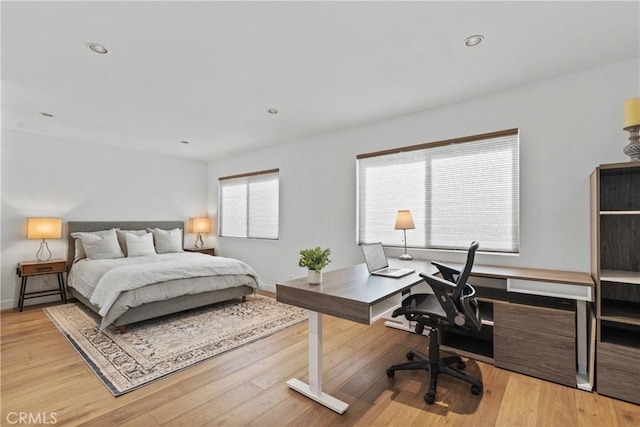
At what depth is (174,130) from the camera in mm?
4227

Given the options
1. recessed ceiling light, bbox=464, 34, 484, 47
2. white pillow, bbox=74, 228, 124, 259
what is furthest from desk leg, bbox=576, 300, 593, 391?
white pillow, bbox=74, 228, 124, 259

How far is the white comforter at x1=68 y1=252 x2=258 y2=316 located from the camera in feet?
10.5

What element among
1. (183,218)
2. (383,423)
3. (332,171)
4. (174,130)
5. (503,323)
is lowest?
(383,423)

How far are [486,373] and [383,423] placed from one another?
1.12 metres

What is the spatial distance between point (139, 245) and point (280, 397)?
3843 mm

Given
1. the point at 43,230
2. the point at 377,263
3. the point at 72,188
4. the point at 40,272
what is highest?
the point at 72,188

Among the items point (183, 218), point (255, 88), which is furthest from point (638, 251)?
point (183, 218)

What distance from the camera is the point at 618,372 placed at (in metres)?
2.04

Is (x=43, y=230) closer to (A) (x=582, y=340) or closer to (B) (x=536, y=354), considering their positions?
(B) (x=536, y=354)

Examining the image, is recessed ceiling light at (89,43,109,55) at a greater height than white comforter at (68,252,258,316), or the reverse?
recessed ceiling light at (89,43,109,55)

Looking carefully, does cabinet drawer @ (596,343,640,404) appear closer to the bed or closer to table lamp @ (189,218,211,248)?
the bed

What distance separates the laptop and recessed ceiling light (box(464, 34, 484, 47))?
1.72m

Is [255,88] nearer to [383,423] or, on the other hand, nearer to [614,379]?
[383,423]

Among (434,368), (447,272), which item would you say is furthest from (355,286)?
(447,272)
